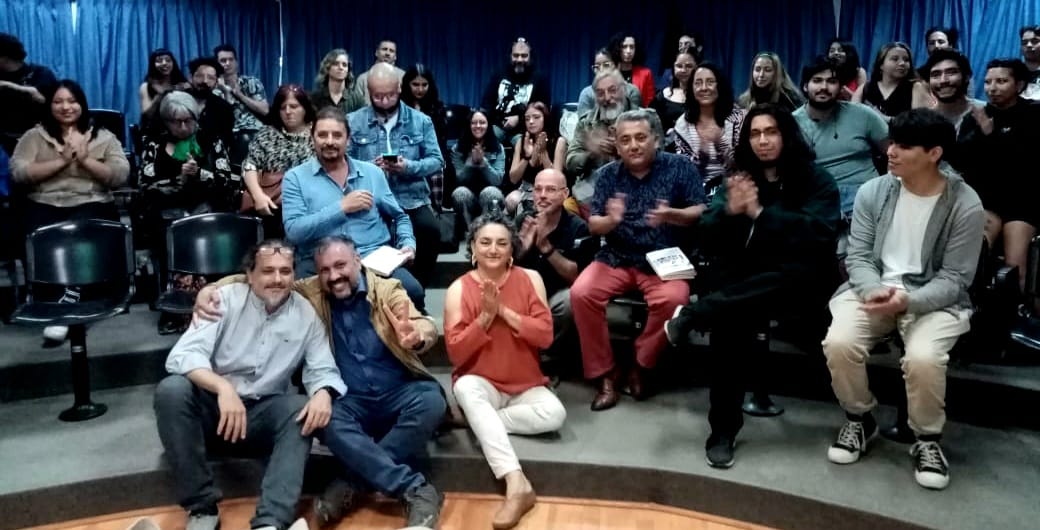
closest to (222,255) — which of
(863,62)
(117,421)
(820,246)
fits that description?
(117,421)

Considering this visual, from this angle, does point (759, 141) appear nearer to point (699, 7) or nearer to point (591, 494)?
point (591, 494)

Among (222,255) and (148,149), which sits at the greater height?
(148,149)

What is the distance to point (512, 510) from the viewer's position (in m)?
2.77

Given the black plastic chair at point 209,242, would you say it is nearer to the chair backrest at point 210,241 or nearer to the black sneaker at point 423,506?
the chair backrest at point 210,241

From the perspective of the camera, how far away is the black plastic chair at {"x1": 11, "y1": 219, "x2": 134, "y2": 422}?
3.21m

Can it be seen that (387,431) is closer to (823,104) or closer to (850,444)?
(850,444)

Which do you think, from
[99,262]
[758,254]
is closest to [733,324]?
[758,254]

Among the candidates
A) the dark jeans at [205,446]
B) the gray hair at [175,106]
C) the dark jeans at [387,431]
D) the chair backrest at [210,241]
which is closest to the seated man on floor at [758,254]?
the dark jeans at [387,431]

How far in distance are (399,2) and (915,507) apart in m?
5.99

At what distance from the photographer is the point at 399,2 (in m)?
7.18

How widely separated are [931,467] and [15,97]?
15.7 feet

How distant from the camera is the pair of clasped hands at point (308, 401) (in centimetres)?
264

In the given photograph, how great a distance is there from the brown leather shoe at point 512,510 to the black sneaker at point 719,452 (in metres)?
0.64

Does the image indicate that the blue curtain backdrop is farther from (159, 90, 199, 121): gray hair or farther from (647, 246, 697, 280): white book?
(159, 90, 199, 121): gray hair
